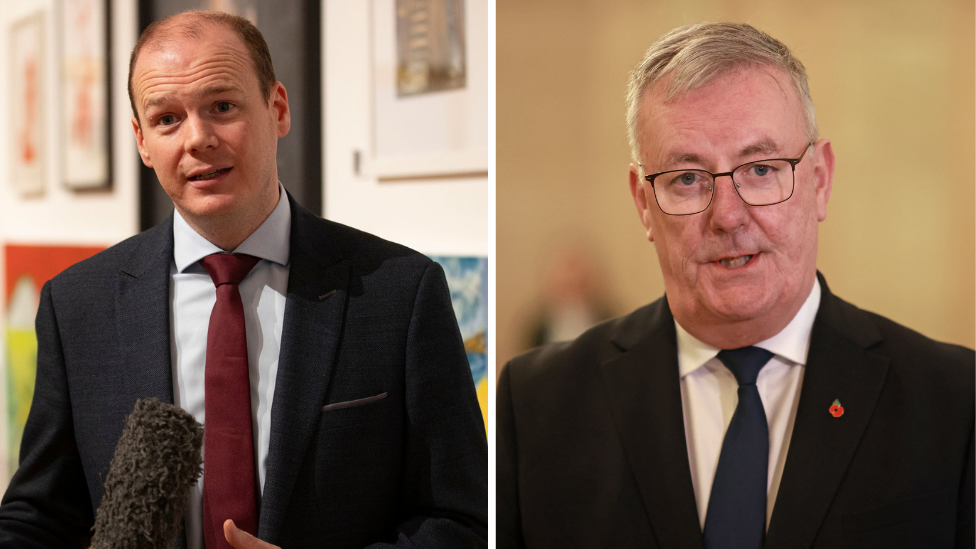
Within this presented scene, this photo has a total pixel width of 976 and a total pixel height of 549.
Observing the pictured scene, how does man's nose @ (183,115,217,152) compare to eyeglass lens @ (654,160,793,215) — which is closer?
eyeglass lens @ (654,160,793,215)

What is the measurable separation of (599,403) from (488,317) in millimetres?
313

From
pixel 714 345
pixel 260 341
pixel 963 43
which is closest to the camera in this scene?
pixel 963 43

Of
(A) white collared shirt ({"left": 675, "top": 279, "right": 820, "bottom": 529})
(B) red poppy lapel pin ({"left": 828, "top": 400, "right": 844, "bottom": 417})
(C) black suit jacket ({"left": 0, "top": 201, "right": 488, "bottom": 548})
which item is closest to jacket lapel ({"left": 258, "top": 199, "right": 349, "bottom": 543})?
(C) black suit jacket ({"left": 0, "top": 201, "right": 488, "bottom": 548})

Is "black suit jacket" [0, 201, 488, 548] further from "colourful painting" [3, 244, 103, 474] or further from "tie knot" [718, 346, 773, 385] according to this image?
"tie knot" [718, 346, 773, 385]

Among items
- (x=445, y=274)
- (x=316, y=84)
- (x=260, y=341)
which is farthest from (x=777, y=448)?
(x=316, y=84)

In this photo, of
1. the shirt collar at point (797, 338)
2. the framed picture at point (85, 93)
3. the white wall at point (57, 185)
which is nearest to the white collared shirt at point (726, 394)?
the shirt collar at point (797, 338)

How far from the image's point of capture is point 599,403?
5.24ft

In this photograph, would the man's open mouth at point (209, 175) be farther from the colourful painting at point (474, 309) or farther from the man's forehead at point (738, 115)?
the man's forehead at point (738, 115)

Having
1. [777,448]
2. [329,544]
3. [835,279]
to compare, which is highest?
[835,279]

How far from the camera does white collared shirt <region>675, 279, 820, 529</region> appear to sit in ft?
4.81

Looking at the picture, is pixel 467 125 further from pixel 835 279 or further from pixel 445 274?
pixel 835 279

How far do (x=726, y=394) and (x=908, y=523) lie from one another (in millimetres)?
422

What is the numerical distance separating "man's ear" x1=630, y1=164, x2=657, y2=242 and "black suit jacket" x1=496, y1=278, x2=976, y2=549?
0.16 meters

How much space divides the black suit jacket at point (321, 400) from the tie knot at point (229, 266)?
11cm
